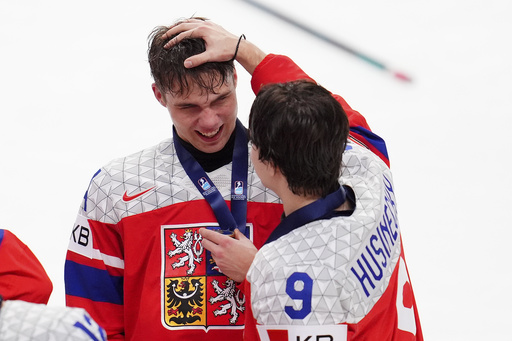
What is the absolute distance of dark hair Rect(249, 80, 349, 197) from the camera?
1.61m

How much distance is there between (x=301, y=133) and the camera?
1.60 metres

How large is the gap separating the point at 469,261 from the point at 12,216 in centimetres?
206

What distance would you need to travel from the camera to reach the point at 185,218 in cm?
203

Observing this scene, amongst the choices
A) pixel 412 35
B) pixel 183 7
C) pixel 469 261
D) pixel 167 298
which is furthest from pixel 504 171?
pixel 167 298

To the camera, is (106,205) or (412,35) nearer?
(106,205)

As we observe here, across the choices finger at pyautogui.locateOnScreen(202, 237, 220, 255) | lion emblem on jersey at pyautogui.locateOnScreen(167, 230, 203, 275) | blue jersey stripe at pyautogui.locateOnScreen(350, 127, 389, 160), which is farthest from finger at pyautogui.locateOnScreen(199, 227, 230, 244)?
blue jersey stripe at pyautogui.locateOnScreen(350, 127, 389, 160)

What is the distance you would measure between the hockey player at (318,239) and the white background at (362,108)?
165 centimetres

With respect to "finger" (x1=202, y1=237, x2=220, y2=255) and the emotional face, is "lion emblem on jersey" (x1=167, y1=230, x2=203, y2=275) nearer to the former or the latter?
"finger" (x1=202, y1=237, x2=220, y2=255)

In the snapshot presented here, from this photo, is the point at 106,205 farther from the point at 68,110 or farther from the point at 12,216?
the point at 68,110

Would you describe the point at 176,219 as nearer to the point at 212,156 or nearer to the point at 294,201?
the point at 212,156

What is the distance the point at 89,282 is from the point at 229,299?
0.38 m

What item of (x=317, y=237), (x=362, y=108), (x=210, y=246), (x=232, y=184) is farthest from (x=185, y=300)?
(x=362, y=108)

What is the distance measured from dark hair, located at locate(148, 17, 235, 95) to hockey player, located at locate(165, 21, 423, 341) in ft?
1.40

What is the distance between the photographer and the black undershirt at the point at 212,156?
2.09 metres
